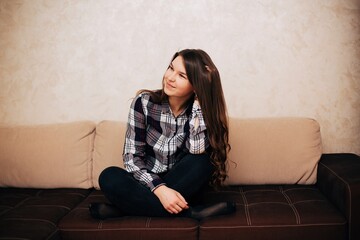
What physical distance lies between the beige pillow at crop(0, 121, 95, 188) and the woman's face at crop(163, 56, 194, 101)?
73cm

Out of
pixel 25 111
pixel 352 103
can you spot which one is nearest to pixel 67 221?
pixel 25 111

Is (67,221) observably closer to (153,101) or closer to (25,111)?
(153,101)

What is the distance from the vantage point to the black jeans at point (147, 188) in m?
1.62

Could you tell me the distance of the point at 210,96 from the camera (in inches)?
70.5

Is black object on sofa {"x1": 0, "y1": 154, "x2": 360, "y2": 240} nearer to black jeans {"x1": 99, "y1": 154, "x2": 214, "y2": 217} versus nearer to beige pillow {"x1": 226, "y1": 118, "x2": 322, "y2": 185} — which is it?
black jeans {"x1": 99, "y1": 154, "x2": 214, "y2": 217}

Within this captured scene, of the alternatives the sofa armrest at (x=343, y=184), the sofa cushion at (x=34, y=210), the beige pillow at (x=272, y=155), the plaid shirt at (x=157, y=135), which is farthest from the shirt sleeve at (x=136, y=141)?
the sofa armrest at (x=343, y=184)

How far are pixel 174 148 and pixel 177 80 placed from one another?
1.19 feet

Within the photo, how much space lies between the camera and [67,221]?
5.37 feet

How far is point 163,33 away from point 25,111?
3.71 feet

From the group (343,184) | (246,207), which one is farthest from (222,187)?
(343,184)

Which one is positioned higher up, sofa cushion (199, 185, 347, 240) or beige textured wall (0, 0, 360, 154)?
beige textured wall (0, 0, 360, 154)

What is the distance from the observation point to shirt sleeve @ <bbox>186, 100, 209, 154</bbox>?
5.71 ft

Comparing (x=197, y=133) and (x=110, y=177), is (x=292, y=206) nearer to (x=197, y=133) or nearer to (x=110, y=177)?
(x=197, y=133)

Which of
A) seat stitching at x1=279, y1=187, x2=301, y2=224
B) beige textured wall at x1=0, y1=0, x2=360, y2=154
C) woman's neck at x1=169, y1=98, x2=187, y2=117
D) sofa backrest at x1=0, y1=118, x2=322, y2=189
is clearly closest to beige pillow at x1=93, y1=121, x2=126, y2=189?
sofa backrest at x1=0, y1=118, x2=322, y2=189
